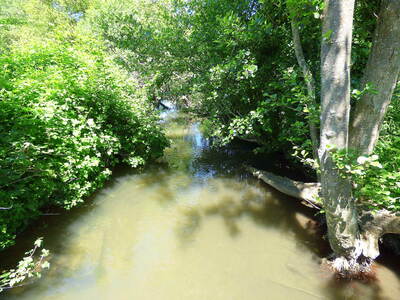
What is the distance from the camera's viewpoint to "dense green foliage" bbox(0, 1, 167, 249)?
3020 millimetres

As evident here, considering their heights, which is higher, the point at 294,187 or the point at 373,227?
the point at 373,227

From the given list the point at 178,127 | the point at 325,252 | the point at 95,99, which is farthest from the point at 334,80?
the point at 178,127

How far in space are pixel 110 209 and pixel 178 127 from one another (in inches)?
407

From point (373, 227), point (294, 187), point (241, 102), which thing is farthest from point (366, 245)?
point (241, 102)

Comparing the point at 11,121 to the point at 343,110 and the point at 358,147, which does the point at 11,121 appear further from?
the point at 358,147

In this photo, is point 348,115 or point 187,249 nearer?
point 348,115

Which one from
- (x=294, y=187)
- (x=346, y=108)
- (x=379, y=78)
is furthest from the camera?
(x=294, y=187)

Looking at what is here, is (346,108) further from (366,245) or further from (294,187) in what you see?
(294,187)

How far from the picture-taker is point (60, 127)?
385cm

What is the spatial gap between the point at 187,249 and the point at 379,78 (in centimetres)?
386

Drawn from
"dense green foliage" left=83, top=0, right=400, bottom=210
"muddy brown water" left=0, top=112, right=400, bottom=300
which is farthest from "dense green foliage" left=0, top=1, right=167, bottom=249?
"dense green foliage" left=83, top=0, right=400, bottom=210

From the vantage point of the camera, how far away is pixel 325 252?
12.3 ft

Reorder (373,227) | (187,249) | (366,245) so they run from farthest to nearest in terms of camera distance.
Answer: (187,249) → (373,227) → (366,245)

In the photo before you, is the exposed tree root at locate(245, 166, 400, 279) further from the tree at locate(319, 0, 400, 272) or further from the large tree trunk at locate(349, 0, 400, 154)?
the large tree trunk at locate(349, 0, 400, 154)
